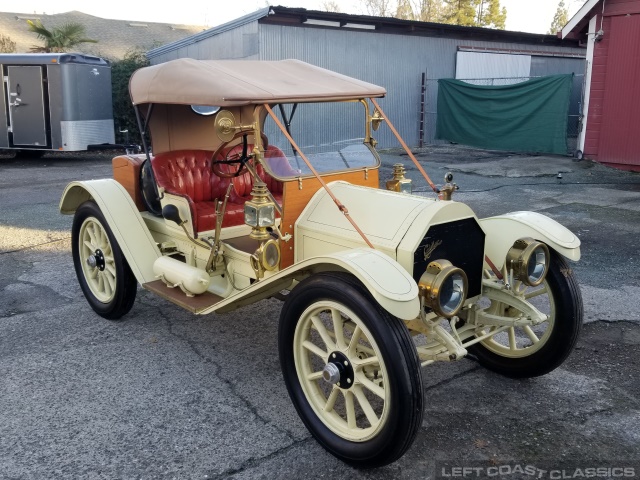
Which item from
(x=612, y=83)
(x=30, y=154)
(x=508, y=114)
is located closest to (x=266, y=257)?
(x=612, y=83)

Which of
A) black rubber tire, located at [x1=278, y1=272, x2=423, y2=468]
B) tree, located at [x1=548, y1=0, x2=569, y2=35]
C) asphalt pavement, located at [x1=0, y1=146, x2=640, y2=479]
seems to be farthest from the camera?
tree, located at [x1=548, y1=0, x2=569, y2=35]

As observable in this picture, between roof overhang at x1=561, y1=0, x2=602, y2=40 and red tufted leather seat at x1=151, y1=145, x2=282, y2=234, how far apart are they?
1128 cm

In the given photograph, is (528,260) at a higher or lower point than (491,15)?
lower

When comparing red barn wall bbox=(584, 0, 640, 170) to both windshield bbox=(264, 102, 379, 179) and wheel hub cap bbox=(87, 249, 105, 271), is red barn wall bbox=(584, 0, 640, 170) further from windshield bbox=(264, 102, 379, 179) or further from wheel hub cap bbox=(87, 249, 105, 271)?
wheel hub cap bbox=(87, 249, 105, 271)

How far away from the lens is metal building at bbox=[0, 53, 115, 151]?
1362cm

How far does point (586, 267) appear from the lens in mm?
5953

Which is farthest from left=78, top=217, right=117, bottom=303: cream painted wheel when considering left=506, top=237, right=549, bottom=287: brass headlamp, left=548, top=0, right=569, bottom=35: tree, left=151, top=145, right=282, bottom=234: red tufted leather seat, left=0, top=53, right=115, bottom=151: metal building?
left=548, top=0, right=569, bottom=35: tree

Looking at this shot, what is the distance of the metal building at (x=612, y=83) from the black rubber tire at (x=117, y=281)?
1144 centimetres

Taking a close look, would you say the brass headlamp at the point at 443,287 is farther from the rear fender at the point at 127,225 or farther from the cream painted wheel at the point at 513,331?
the rear fender at the point at 127,225

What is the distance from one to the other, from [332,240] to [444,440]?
1.22 m

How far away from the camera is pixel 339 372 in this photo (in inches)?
114

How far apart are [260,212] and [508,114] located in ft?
44.3

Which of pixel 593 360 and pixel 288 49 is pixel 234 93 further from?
pixel 288 49

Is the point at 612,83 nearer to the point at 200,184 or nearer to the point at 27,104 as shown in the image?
the point at 200,184
